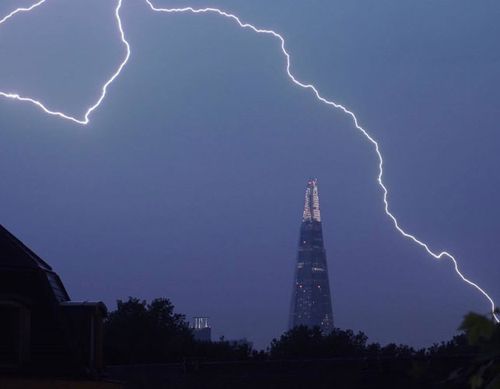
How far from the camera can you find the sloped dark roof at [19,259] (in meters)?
17.4

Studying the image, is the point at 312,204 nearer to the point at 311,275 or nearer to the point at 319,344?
the point at 311,275

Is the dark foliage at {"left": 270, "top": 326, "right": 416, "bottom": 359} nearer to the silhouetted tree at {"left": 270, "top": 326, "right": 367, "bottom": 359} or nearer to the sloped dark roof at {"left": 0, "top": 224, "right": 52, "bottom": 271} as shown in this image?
the silhouetted tree at {"left": 270, "top": 326, "right": 367, "bottom": 359}

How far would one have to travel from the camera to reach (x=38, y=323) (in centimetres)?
1694

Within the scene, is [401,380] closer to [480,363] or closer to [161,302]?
[480,363]

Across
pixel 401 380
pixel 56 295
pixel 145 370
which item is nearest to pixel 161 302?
pixel 145 370

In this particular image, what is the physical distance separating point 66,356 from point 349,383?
781cm

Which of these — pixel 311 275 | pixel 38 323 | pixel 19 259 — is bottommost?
pixel 38 323

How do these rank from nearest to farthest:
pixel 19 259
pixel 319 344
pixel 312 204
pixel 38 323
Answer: pixel 38 323 < pixel 19 259 < pixel 319 344 < pixel 312 204

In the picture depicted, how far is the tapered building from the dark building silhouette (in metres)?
64.1

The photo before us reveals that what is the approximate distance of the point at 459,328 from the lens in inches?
184

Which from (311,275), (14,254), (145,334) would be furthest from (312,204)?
(14,254)

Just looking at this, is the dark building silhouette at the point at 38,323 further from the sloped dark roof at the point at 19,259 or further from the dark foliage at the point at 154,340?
the dark foliage at the point at 154,340

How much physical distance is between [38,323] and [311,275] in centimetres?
7046

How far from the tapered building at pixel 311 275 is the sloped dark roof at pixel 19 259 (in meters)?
63.6
